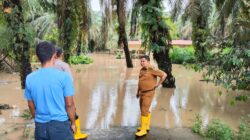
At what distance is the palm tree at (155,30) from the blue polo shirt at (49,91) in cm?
1031

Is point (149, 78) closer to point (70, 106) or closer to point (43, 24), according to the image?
point (70, 106)

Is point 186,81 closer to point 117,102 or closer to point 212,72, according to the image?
point 117,102

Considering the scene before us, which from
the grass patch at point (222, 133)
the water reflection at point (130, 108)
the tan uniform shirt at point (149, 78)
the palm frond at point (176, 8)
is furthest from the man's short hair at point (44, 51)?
the palm frond at point (176, 8)

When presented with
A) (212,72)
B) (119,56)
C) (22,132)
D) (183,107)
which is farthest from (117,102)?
(119,56)

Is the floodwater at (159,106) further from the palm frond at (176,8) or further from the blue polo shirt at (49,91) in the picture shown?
the blue polo shirt at (49,91)

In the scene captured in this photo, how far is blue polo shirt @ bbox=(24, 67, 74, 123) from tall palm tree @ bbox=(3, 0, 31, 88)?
7294 millimetres

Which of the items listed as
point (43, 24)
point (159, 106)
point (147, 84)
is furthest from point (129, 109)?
point (43, 24)

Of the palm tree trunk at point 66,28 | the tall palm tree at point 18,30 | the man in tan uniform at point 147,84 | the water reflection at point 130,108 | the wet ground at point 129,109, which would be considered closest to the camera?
the man in tan uniform at point 147,84

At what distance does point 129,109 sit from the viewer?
35.6ft

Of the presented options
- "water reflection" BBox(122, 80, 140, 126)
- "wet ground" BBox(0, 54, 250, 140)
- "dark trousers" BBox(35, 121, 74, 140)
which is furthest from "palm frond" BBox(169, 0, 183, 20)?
"dark trousers" BBox(35, 121, 74, 140)

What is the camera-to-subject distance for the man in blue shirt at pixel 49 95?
3.64 metres

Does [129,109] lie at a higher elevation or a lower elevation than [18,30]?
lower

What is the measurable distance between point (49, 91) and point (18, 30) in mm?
7537

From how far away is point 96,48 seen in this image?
46.7m
